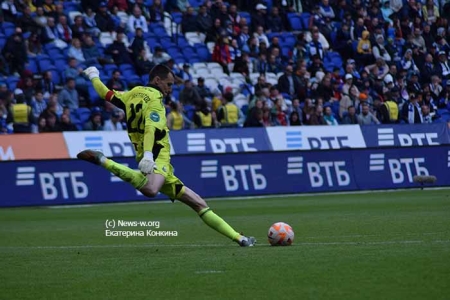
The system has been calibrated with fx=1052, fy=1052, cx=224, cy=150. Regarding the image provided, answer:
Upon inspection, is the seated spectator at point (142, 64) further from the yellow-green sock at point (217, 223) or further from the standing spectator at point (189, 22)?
the yellow-green sock at point (217, 223)

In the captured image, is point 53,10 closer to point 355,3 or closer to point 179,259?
point 355,3

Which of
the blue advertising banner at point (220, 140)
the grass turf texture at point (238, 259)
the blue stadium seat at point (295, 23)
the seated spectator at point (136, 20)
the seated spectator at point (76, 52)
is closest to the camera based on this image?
the grass turf texture at point (238, 259)

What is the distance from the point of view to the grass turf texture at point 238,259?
371 inches

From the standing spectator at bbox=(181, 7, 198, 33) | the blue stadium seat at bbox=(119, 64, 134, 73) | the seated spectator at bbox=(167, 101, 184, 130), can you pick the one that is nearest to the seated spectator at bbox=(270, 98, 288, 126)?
the seated spectator at bbox=(167, 101, 184, 130)

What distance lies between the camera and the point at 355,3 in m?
39.6

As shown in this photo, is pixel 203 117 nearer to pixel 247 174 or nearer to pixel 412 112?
pixel 247 174

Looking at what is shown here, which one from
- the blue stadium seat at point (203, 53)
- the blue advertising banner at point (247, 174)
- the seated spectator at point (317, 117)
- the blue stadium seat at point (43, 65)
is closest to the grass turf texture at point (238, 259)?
the blue advertising banner at point (247, 174)

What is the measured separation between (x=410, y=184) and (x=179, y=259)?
60.2 feet

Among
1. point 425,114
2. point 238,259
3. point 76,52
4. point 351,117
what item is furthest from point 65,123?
point 238,259

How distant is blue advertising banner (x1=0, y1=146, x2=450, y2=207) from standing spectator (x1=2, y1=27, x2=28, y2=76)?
487 cm

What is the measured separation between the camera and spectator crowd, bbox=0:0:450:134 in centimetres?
2883

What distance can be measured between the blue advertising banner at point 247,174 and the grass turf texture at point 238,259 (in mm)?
3677

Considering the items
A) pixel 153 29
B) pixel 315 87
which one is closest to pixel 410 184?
pixel 315 87

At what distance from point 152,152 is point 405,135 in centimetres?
2060
